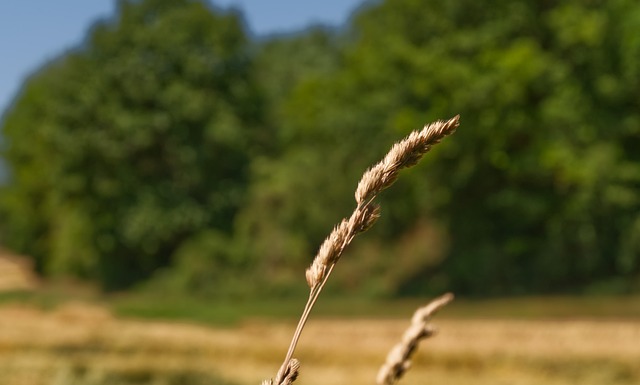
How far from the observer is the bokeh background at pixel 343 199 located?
22594 millimetres

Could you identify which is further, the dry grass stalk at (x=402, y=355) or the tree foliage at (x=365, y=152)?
the tree foliage at (x=365, y=152)

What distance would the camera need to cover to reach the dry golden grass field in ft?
51.7

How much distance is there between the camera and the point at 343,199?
4284 centimetres

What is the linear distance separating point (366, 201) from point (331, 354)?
64.5 feet

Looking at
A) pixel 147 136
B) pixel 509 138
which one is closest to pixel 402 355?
pixel 509 138

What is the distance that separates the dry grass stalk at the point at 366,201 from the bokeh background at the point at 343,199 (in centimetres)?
1045

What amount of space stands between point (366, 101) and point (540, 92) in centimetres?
671

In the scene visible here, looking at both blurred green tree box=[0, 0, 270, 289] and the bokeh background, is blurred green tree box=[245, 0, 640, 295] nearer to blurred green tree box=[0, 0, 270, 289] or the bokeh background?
the bokeh background

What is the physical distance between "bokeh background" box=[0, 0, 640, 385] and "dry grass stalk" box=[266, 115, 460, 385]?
10.4 m

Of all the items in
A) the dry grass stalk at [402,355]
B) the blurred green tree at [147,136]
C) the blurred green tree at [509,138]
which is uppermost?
the blurred green tree at [147,136]

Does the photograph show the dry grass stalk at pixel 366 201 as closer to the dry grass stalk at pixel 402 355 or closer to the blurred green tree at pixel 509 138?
the dry grass stalk at pixel 402 355

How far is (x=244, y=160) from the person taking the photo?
55.0 metres

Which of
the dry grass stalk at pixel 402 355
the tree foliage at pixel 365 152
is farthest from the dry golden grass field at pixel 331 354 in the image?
the dry grass stalk at pixel 402 355

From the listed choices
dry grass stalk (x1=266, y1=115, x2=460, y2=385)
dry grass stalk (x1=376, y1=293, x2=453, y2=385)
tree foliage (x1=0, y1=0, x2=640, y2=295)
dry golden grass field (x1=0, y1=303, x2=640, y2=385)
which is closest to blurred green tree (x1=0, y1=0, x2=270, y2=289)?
tree foliage (x1=0, y1=0, x2=640, y2=295)
